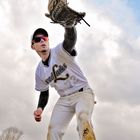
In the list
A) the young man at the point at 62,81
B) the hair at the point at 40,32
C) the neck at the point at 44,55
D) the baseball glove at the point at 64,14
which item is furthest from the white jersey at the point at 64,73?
the baseball glove at the point at 64,14

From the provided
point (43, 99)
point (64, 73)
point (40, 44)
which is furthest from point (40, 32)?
point (43, 99)

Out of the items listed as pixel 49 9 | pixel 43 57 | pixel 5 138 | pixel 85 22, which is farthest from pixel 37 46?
pixel 5 138

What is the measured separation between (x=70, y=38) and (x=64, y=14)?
0.61 metres

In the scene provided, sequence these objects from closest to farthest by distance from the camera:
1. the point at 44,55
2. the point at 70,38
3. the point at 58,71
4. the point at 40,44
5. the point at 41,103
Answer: the point at 70,38 < the point at 58,71 < the point at 40,44 < the point at 44,55 < the point at 41,103

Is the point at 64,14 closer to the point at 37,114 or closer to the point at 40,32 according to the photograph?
the point at 40,32

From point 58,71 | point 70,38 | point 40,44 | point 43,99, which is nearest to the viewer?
point 70,38

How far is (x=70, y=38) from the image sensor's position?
11289 mm

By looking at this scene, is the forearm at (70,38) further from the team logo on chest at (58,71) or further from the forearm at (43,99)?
the forearm at (43,99)

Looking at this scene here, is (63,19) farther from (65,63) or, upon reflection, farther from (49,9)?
(65,63)

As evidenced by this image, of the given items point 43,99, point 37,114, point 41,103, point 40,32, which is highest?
point 40,32

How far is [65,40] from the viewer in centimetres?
1153

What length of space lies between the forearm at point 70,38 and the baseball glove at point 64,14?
5.9 inches

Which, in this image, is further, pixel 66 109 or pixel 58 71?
pixel 66 109

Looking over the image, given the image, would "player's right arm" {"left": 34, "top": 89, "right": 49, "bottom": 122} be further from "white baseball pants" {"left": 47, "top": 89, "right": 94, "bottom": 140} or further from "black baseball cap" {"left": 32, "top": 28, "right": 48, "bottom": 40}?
"black baseball cap" {"left": 32, "top": 28, "right": 48, "bottom": 40}
